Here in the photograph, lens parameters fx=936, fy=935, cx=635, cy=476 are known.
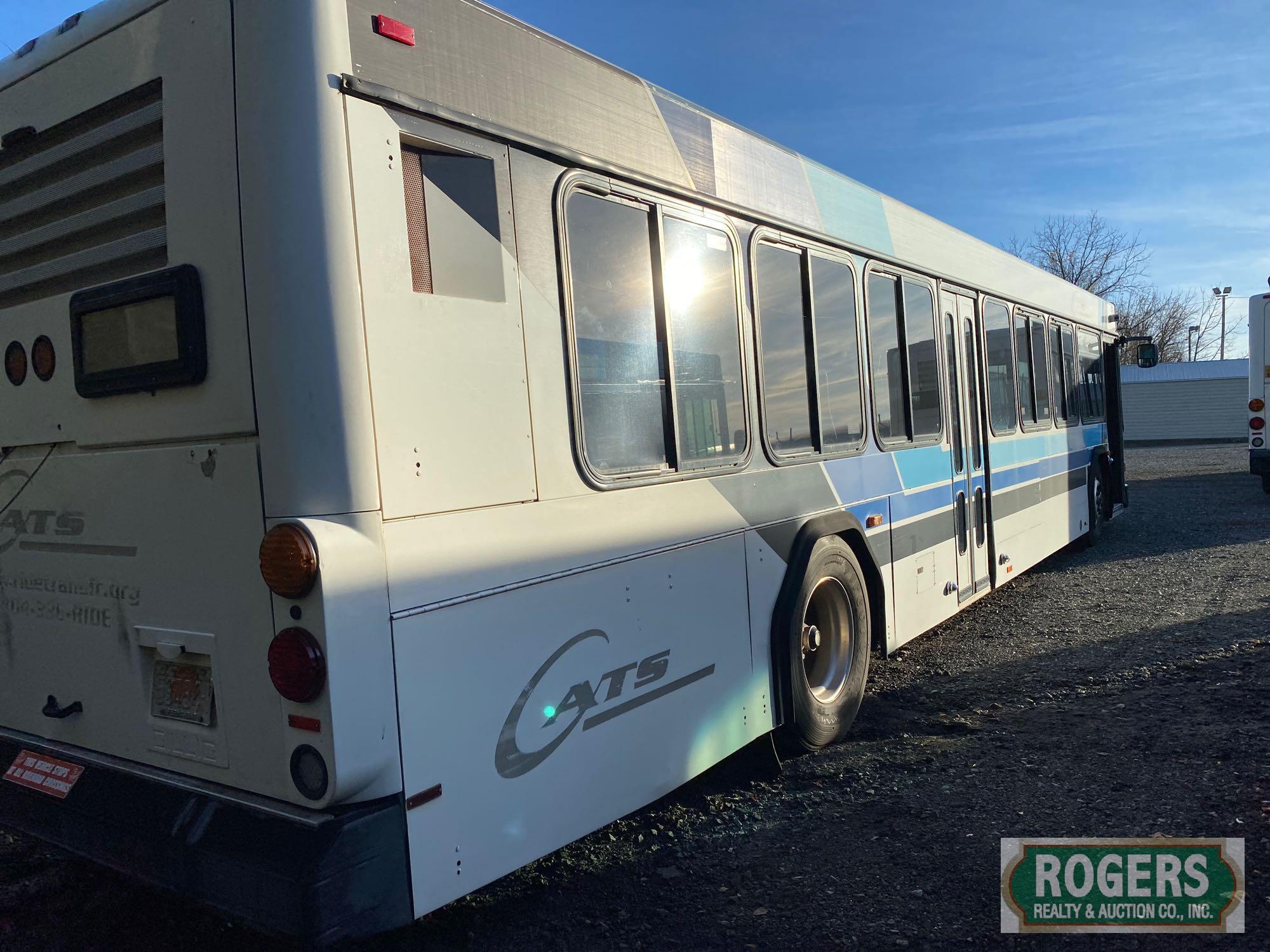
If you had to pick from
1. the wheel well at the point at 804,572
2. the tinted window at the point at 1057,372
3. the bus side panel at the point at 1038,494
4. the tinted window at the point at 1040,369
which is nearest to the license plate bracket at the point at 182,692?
the wheel well at the point at 804,572

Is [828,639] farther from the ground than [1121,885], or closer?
farther from the ground

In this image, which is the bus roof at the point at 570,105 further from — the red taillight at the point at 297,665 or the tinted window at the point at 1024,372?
the tinted window at the point at 1024,372

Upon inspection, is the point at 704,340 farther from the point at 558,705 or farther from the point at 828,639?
the point at 828,639

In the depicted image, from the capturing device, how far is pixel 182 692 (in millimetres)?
2664

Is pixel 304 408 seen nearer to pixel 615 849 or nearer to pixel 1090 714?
pixel 615 849

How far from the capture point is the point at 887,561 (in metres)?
5.20

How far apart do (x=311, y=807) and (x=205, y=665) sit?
551 mm

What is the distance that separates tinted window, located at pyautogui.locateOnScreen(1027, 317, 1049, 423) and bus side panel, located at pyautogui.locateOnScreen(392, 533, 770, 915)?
5.57m

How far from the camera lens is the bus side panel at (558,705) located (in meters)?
2.48

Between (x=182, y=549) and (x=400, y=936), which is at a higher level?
(x=182, y=549)

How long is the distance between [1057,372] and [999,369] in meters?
2.04

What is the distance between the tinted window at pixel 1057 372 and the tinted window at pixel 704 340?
5.97 metres

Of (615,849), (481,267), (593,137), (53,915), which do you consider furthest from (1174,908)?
(53,915)

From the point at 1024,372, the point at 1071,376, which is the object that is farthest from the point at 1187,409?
the point at 1024,372
